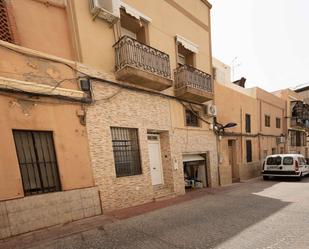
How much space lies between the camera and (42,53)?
16.9 feet

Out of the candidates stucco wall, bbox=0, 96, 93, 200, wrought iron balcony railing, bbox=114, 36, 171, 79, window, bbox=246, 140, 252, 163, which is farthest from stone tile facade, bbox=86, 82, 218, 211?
window, bbox=246, 140, 252, 163

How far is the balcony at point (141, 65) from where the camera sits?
646 centimetres

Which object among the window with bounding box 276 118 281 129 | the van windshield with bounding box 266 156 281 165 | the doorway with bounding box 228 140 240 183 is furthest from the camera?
the window with bounding box 276 118 281 129

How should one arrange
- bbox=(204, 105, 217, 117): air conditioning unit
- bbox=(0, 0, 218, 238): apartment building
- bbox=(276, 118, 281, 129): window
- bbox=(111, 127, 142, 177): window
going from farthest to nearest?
bbox=(276, 118, 281, 129): window, bbox=(204, 105, 217, 117): air conditioning unit, bbox=(111, 127, 142, 177): window, bbox=(0, 0, 218, 238): apartment building

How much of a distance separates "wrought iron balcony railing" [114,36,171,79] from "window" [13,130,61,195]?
3342 mm

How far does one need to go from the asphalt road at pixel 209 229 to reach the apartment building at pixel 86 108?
1.17 m

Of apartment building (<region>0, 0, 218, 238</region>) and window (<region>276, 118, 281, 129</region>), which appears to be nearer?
apartment building (<region>0, 0, 218, 238</region>)

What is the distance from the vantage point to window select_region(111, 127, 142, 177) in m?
6.71

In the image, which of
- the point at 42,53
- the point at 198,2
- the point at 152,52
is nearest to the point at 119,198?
the point at 42,53

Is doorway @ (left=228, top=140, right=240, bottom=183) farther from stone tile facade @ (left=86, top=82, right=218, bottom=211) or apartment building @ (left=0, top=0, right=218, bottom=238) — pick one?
apartment building @ (left=0, top=0, right=218, bottom=238)

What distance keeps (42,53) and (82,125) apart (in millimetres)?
2203

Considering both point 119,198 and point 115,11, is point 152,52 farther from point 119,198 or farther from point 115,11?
point 119,198

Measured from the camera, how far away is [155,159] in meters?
8.41

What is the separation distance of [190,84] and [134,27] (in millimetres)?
3411
